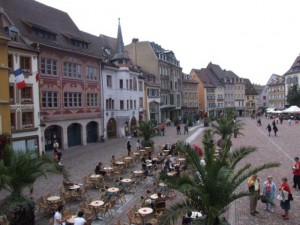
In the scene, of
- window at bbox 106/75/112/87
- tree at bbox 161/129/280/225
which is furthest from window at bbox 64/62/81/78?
tree at bbox 161/129/280/225

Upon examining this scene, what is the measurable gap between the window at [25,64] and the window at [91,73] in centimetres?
1119

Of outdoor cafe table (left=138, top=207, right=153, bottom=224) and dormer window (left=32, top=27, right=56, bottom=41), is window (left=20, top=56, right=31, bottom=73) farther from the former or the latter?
outdoor cafe table (left=138, top=207, right=153, bottom=224)

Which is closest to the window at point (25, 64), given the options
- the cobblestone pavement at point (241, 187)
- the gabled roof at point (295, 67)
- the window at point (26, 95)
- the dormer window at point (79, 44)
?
the window at point (26, 95)

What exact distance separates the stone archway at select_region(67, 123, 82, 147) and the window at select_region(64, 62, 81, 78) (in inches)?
222

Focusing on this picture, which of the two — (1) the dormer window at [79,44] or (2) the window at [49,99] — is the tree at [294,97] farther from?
(2) the window at [49,99]

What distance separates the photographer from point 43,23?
126 feet

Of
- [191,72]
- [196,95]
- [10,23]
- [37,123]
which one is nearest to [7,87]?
[37,123]

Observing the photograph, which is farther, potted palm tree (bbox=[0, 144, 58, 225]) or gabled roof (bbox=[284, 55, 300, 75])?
gabled roof (bbox=[284, 55, 300, 75])

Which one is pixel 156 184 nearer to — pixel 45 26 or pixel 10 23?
pixel 10 23

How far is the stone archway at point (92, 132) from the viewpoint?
4309 centimetres

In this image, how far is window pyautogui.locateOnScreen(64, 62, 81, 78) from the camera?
3844cm

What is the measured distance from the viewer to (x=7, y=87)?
1086 inches

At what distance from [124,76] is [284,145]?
2421 centimetres

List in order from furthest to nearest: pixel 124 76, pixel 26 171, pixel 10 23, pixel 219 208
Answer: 1. pixel 124 76
2. pixel 10 23
3. pixel 26 171
4. pixel 219 208
